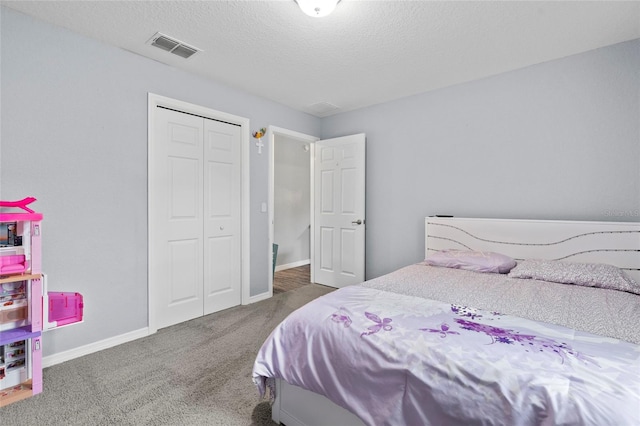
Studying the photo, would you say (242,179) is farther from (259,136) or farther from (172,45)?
(172,45)

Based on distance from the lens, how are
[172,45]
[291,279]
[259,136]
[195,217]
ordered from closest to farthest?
[172,45] → [195,217] → [259,136] → [291,279]

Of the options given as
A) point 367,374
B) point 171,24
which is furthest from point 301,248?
point 367,374

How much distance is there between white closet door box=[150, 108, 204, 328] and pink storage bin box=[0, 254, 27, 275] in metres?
0.90

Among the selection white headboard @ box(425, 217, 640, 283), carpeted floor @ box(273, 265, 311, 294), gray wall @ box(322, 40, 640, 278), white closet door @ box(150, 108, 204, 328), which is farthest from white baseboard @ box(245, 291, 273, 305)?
white headboard @ box(425, 217, 640, 283)

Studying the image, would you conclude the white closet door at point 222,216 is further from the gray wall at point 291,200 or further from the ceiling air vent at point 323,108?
the gray wall at point 291,200

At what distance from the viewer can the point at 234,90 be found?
11.1ft

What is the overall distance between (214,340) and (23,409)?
3.89 ft

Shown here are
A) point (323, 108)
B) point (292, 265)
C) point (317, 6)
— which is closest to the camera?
point (317, 6)

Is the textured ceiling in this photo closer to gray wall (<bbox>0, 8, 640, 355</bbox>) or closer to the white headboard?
gray wall (<bbox>0, 8, 640, 355</bbox>)

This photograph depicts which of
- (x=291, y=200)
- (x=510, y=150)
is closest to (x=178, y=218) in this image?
(x=291, y=200)

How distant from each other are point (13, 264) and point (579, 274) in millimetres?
3769

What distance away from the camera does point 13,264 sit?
6.22ft

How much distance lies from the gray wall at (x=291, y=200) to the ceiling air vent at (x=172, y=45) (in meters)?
2.92

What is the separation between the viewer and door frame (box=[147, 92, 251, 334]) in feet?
8.93
